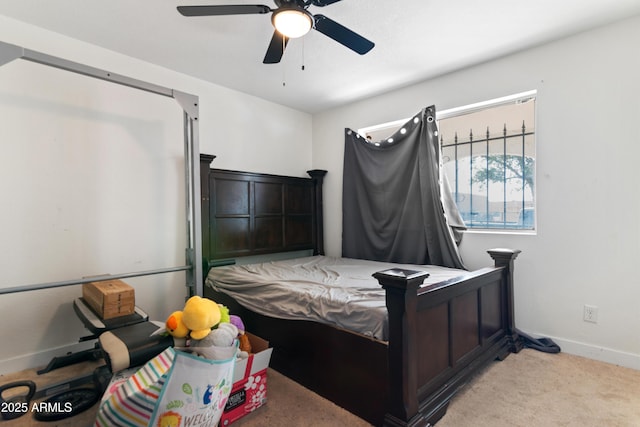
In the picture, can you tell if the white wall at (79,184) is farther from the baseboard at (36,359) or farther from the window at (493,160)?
the window at (493,160)

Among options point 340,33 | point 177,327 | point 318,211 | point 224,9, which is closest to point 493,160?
point 340,33

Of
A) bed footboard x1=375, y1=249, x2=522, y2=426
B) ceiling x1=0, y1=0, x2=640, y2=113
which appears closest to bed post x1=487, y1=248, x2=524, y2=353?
bed footboard x1=375, y1=249, x2=522, y2=426

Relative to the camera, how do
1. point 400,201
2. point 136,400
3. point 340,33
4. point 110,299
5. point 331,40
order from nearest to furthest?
point 136,400 < point 340,33 < point 110,299 < point 331,40 < point 400,201

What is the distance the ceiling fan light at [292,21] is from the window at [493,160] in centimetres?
192

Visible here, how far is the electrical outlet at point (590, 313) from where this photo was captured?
233 centimetres

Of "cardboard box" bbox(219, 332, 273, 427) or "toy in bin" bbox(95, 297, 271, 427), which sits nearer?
"toy in bin" bbox(95, 297, 271, 427)

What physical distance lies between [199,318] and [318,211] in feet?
8.80

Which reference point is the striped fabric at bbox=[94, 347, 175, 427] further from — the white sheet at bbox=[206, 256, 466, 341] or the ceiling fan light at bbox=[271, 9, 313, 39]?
the ceiling fan light at bbox=[271, 9, 313, 39]

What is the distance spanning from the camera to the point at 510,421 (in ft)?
5.41

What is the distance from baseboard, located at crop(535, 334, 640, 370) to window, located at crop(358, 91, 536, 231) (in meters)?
0.93

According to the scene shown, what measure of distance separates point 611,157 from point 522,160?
1.97 feet

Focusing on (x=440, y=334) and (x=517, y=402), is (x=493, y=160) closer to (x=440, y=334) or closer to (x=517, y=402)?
(x=440, y=334)

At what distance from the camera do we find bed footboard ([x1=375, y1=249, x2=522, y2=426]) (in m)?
1.50

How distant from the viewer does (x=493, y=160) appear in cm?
296
